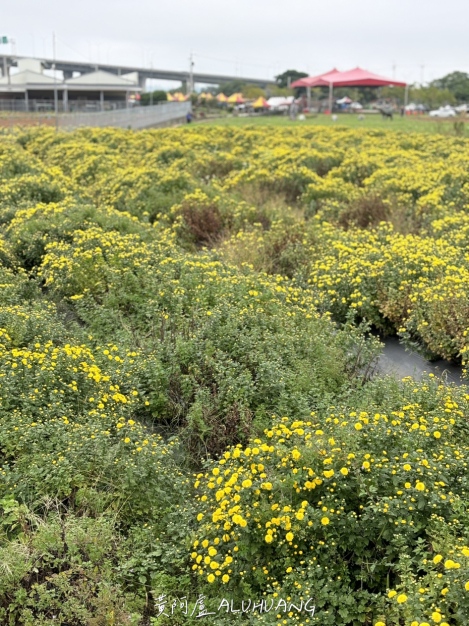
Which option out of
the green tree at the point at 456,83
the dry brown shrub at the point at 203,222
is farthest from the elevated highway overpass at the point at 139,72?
the dry brown shrub at the point at 203,222

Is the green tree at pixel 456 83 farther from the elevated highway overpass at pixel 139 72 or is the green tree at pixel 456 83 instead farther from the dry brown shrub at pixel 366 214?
the dry brown shrub at pixel 366 214

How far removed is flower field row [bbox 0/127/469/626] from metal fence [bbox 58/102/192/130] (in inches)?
917

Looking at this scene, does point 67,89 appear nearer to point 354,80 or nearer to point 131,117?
point 354,80

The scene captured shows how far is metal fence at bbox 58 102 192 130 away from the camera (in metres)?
30.5

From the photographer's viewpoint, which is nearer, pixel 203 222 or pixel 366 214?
pixel 203 222

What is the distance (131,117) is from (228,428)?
34119 millimetres

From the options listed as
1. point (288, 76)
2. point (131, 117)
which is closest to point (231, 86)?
point (288, 76)

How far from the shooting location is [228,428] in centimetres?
470

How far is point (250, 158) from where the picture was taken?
15562 millimetres

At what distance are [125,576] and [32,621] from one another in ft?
1.82

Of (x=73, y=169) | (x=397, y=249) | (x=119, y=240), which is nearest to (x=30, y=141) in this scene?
(x=73, y=169)

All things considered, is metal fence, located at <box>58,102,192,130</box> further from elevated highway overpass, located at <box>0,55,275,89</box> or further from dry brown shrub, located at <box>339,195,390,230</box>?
elevated highway overpass, located at <box>0,55,275,89</box>

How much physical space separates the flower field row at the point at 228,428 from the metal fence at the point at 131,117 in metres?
23.3

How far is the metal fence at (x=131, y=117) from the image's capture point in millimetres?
30500
